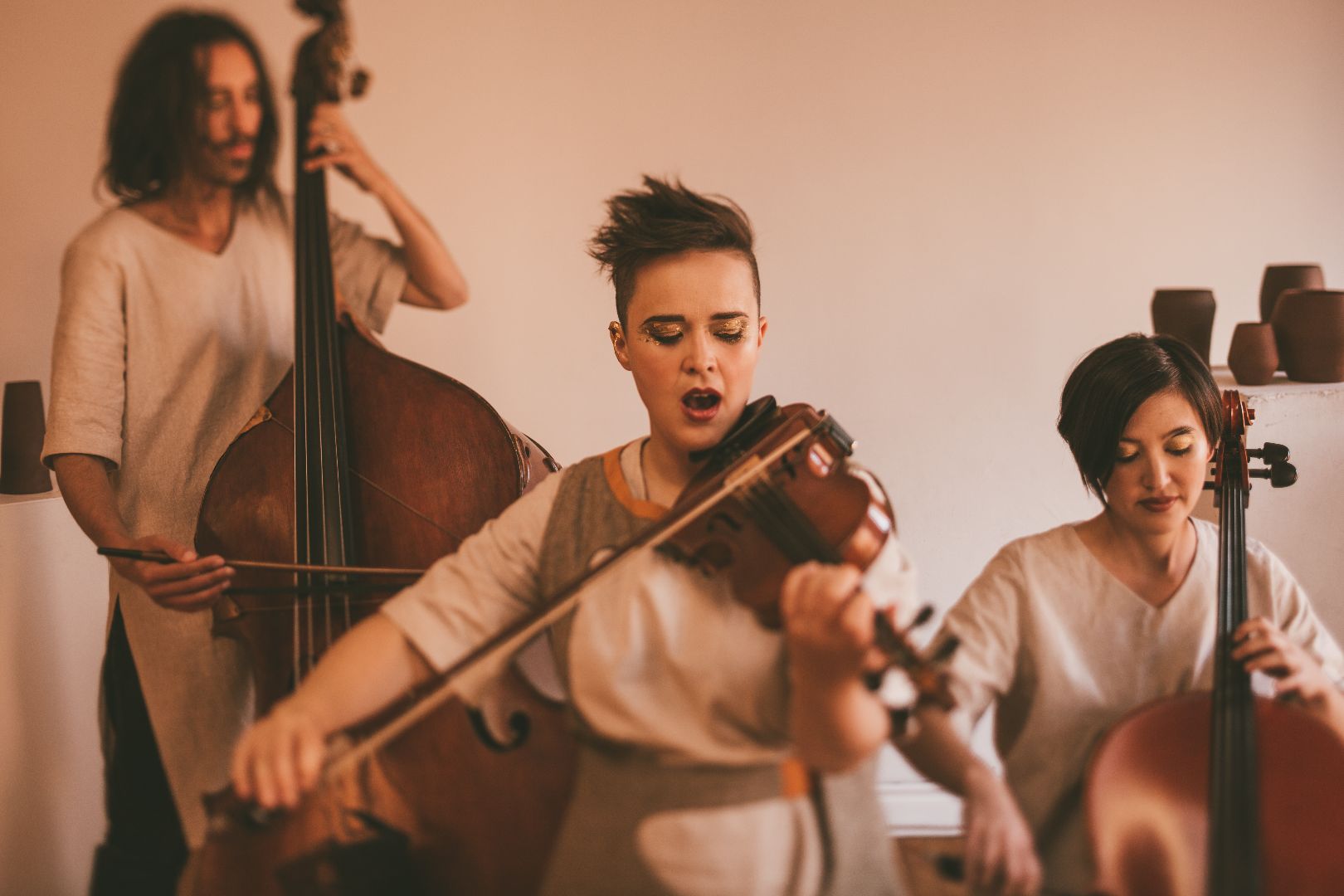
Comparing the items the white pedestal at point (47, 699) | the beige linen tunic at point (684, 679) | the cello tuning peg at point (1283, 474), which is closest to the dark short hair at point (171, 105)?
the white pedestal at point (47, 699)

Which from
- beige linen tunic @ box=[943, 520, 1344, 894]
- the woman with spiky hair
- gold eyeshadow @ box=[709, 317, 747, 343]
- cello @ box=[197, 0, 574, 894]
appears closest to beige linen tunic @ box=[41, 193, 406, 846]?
cello @ box=[197, 0, 574, 894]

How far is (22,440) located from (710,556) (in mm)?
1116

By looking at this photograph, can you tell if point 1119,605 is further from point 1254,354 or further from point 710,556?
point 1254,354

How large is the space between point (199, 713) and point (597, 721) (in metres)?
0.57

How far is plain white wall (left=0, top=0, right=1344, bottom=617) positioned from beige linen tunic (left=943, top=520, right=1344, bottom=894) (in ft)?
2.04

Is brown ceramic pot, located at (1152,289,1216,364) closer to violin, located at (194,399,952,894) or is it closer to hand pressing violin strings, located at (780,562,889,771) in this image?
violin, located at (194,399,952,894)

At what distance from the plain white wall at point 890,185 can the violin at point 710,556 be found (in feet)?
2.60

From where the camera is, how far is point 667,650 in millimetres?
806

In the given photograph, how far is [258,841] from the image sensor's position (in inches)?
32.2

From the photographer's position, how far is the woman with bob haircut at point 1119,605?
91 centimetres

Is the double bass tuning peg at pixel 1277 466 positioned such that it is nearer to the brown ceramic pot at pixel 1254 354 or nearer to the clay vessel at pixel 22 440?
the brown ceramic pot at pixel 1254 354

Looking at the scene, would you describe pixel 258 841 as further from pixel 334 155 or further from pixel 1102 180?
pixel 1102 180

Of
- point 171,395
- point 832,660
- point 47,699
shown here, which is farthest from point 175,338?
point 832,660

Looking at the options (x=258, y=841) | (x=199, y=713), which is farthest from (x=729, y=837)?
(x=199, y=713)
